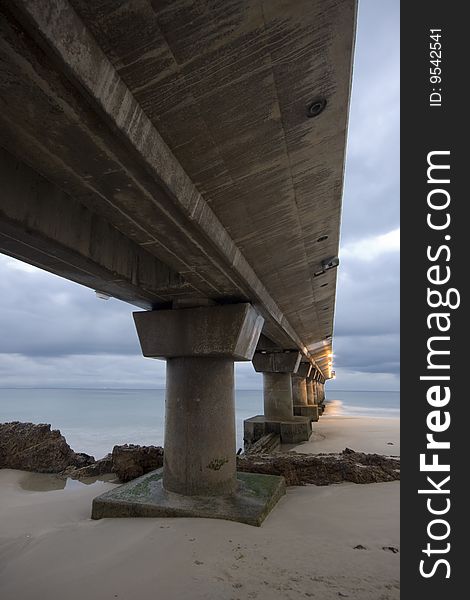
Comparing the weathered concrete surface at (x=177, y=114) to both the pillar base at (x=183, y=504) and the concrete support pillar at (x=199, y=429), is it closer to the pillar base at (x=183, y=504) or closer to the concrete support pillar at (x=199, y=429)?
Result: the concrete support pillar at (x=199, y=429)

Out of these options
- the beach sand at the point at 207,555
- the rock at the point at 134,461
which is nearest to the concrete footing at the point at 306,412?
the rock at the point at 134,461

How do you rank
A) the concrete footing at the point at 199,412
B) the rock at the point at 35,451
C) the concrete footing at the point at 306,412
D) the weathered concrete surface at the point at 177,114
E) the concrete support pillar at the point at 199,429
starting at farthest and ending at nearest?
the concrete footing at the point at 306,412 < the rock at the point at 35,451 < the concrete support pillar at the point at 199,429 < the concrete footing at the point at 199,412 < the weathered concrete surface at the point at 177,114

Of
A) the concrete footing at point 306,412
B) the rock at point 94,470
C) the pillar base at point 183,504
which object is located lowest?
the concrete footing at point 306,412

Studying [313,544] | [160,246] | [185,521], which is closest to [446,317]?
[313,544]

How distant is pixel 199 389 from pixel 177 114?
4.37 metres

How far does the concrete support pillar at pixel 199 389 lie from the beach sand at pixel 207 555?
0.95 metres

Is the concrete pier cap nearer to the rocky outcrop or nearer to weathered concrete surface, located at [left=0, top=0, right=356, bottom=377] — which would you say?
the rocky outcrop

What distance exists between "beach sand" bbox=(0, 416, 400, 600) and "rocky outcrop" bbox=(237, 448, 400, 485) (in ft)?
4.04

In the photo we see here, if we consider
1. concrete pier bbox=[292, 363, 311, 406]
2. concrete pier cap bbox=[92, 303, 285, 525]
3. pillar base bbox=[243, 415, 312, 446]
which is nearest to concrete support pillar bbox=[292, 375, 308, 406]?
concrete pier bbox=[292, 363, 311, 406]

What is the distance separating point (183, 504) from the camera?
5.19 meters

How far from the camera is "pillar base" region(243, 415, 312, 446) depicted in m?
14.6

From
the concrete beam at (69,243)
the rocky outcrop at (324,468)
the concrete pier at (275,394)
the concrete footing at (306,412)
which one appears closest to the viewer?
the concrete beam at (69,243)

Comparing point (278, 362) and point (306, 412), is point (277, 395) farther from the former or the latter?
point (306, 412)

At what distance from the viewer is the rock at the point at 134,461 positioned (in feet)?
25.9
